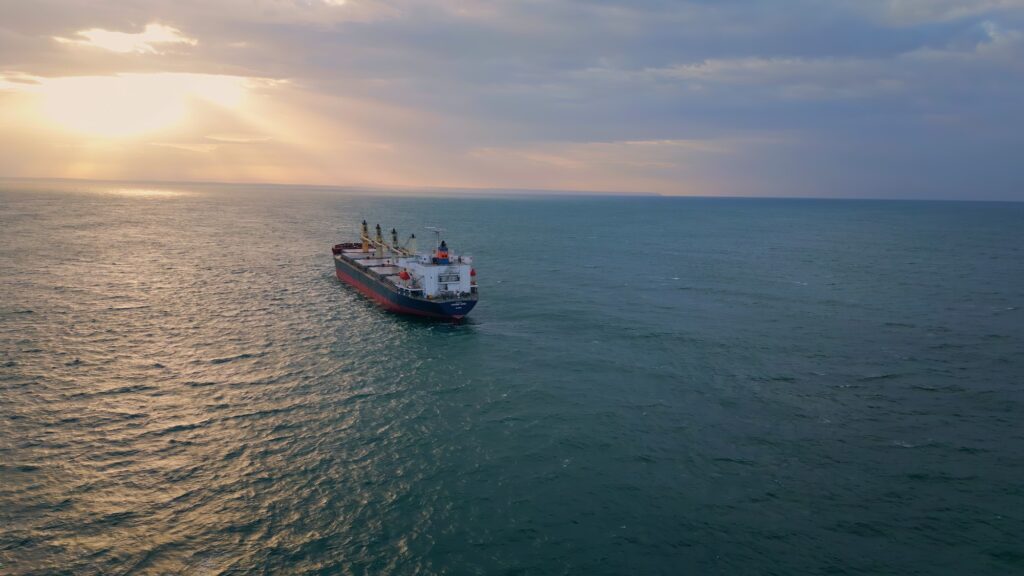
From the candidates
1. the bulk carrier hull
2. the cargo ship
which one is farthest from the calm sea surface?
the cargo ship

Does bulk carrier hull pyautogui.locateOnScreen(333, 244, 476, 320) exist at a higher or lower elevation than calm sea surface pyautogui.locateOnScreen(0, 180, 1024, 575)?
higher

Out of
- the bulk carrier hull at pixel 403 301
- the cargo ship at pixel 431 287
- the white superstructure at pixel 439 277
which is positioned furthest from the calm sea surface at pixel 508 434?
the white superstructure at pixel 439 277

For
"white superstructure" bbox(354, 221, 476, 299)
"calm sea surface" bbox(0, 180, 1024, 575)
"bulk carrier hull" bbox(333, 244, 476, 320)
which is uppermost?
"white superstructure" bbox(354, 221, 476, 299)

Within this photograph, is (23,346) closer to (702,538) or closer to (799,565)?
(702,538)

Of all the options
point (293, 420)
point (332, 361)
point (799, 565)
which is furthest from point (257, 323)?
point (799, 565)

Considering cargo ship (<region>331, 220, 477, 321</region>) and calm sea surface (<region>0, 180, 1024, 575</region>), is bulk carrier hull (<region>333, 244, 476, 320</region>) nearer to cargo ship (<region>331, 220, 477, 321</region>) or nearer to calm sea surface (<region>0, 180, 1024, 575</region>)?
cargo ship (<region>331, 220, 477, 321</region>)

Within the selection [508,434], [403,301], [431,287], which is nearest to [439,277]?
[431,287]
